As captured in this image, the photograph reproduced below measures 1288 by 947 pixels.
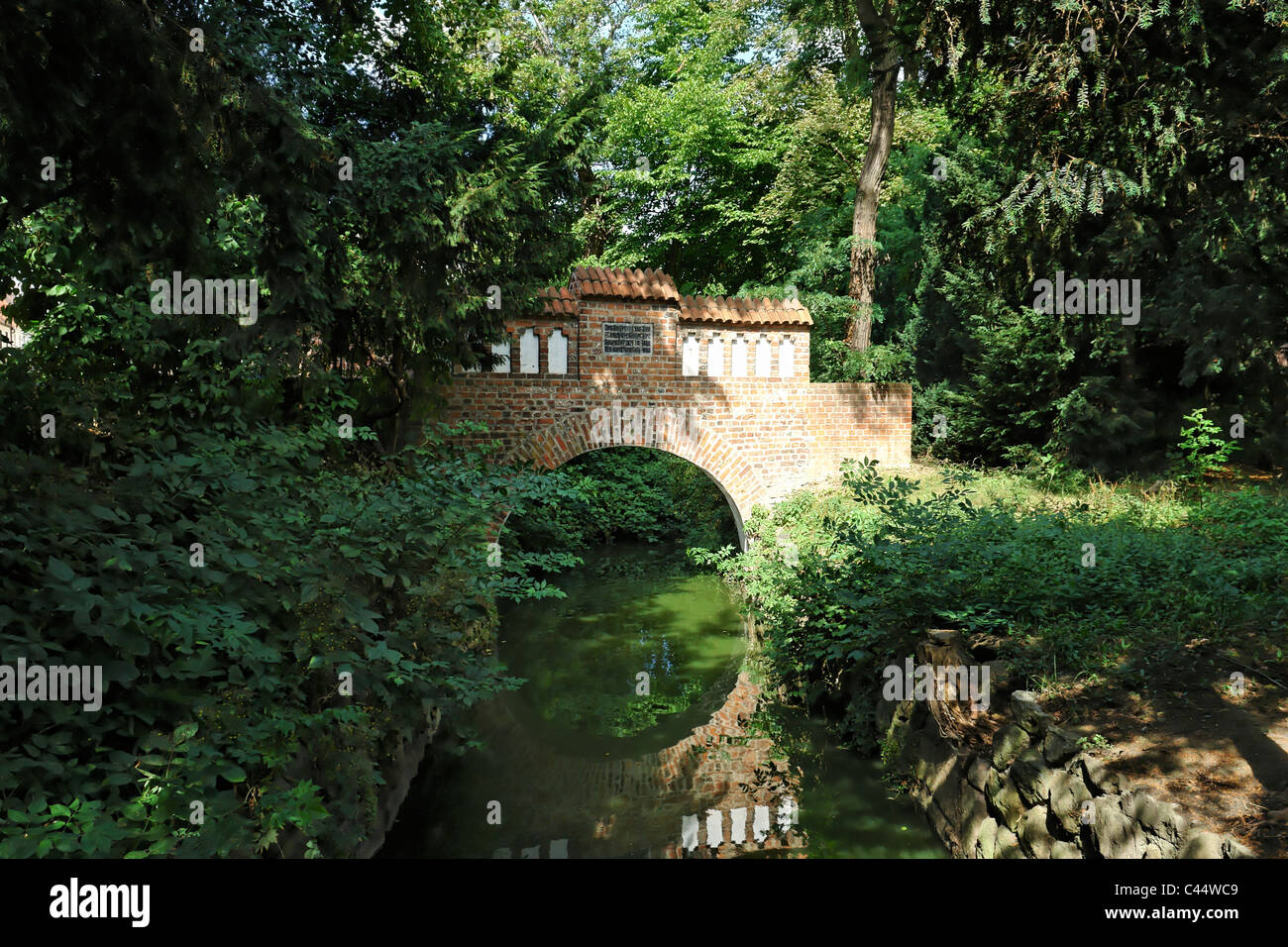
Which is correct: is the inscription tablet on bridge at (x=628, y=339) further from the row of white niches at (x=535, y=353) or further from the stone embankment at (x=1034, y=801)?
the stone embankment at (x=1034, y=801)

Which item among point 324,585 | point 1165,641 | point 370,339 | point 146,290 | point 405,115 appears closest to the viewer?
point 324,585

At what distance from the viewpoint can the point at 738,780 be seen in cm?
664

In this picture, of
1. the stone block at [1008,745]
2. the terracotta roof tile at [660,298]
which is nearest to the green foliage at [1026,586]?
the stone block at [1008,745]

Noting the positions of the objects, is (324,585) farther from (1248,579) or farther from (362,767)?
(1248,579)

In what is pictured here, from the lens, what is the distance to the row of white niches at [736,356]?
10.2 meters

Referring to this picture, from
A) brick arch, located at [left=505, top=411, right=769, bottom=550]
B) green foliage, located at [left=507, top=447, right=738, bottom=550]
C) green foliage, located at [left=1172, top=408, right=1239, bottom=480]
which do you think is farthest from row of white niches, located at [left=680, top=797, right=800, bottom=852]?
green foliage, located at [left=507, top=447, right=738, bottom=550]

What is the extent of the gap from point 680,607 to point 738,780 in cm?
587

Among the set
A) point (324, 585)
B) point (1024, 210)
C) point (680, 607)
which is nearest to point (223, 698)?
point (324, 585)

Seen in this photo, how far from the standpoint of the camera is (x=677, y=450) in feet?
33.8

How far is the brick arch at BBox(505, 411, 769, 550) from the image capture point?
9.59 metres

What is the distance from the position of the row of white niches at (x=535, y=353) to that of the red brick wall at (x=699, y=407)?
0.06 meters

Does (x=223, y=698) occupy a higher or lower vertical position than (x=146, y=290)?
lower

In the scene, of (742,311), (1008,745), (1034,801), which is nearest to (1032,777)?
(1034,801)

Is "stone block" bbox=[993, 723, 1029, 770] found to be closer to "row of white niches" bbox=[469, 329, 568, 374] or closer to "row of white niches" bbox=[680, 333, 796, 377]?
"row of white niches" bbox=[680, 333, 796, 377]
